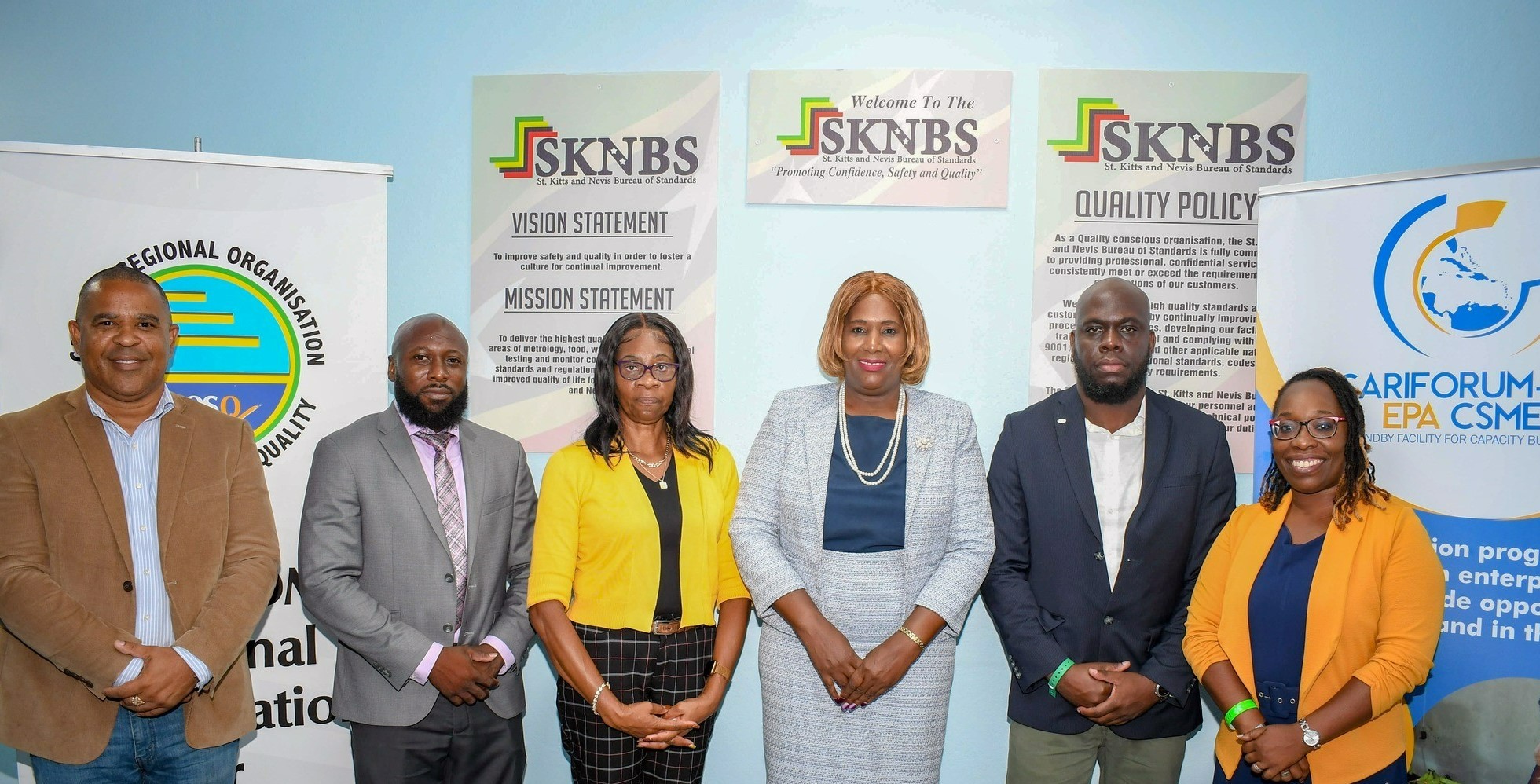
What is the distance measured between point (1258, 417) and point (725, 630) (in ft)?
6.26

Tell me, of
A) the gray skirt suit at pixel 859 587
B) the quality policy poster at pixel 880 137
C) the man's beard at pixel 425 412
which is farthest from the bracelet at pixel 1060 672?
the man's beard at pixel 425 412

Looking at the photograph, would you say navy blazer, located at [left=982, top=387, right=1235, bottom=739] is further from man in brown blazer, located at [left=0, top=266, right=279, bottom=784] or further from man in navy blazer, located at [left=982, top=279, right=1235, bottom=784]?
man in brown blazer, located at [left=0, top=266, right=279, bottom=784]

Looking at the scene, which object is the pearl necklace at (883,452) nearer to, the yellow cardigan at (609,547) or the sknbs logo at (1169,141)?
the yellow cardigan at (609,547)

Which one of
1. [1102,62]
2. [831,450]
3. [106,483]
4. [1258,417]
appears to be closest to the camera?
[106,483]

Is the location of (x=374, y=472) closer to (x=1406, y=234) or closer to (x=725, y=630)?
(x=725, y=630)

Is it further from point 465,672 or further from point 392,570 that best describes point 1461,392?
point 392,570

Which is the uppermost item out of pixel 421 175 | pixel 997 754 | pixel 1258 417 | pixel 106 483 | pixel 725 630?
pixel 421 175

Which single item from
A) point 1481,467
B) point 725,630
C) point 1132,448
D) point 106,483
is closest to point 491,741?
point 725,630

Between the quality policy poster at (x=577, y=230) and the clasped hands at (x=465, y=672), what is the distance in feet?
3.36

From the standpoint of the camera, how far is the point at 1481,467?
2609mm

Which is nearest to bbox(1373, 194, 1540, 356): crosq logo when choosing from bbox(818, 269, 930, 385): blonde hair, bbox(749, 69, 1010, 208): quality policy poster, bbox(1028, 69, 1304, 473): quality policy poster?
bbox(1028, 69, 1304, 473): quality policy poster

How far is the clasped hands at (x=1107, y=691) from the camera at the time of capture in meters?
2.44

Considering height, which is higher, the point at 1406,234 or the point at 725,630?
the point at 1406,234

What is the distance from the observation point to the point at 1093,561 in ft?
8.31
